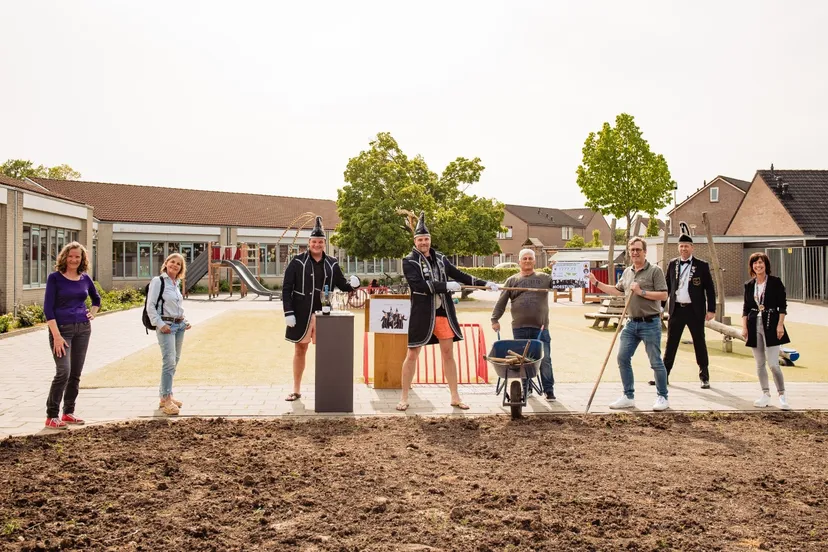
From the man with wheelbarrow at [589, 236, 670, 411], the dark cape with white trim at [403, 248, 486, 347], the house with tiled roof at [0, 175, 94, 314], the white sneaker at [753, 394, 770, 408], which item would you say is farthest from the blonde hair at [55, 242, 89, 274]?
the house with tiled roof at [0, 175, 94, 314]

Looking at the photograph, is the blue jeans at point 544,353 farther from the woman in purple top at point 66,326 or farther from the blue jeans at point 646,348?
the woman in purple top at point 66,326

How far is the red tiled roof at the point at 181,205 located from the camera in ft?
137

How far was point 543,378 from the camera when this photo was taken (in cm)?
806

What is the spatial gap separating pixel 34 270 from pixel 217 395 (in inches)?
724

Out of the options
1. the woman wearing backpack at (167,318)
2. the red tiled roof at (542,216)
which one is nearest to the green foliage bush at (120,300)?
the woman wearing backpack at (167,318)

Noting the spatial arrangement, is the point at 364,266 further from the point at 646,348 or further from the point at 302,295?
the point at 646,348

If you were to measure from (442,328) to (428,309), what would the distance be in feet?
0.94

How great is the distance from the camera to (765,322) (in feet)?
25.1

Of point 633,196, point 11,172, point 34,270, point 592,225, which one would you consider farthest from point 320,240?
point 592,225

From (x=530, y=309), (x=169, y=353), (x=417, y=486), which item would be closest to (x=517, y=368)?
(x=530, y=309)

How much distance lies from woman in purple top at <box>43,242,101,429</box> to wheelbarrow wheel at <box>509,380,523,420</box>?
4.18m

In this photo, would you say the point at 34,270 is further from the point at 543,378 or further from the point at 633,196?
the point at 633,196

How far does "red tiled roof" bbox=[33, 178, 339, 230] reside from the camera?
41.8 meters

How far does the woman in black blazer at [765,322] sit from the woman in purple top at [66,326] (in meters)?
7.09
